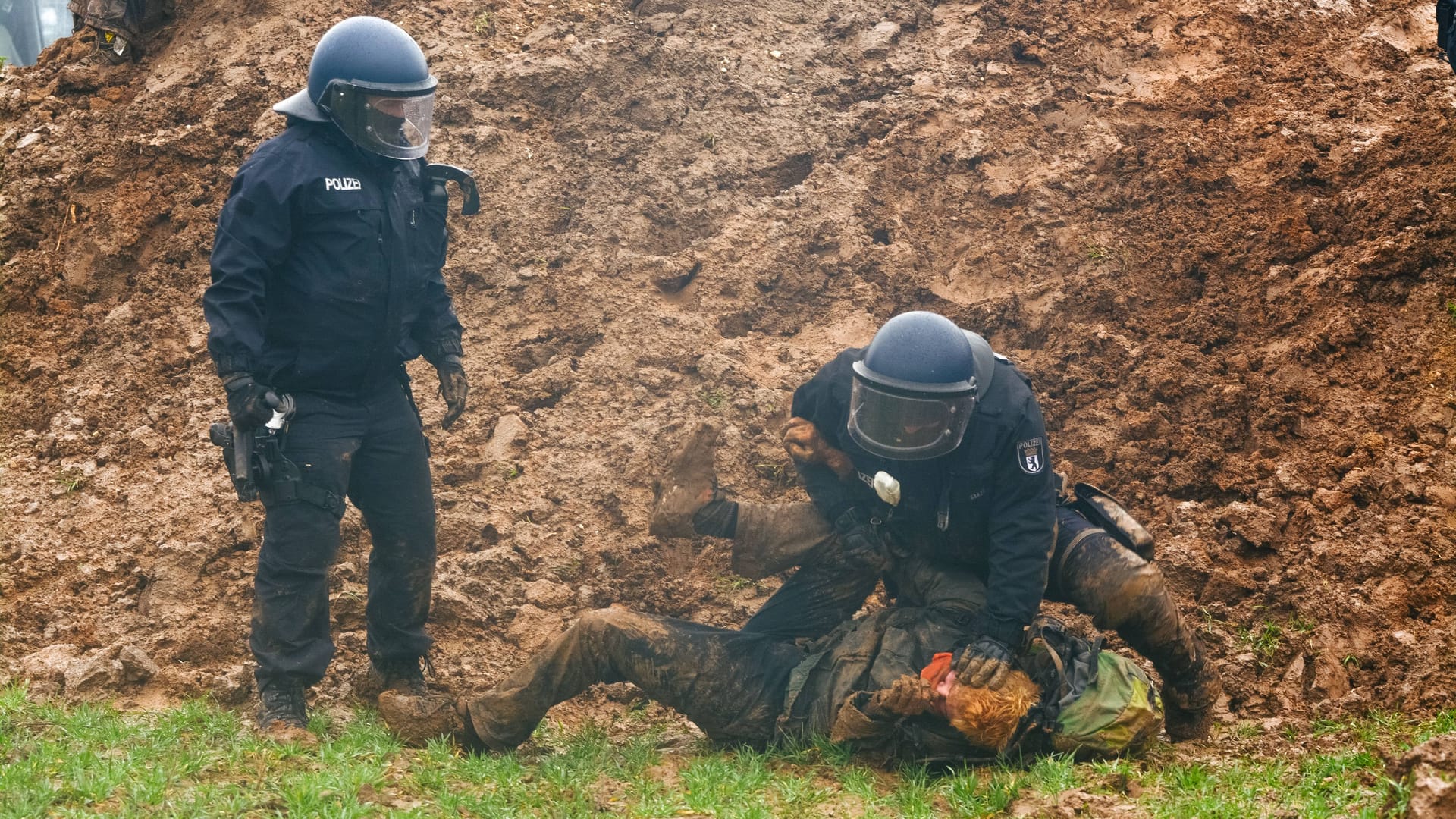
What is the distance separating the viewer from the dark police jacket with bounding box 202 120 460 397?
455 centimetres

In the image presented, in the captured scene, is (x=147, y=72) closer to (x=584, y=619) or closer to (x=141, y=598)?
(x=141, y=598)

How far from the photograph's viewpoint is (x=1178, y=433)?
6.26m

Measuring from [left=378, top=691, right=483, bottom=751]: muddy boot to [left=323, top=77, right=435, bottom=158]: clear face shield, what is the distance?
2.18 metres

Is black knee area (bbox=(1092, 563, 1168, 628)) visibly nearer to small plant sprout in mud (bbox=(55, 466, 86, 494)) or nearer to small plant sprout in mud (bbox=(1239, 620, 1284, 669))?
small plant sprout in mud (bbox=(1239, 620, 1284, 669))

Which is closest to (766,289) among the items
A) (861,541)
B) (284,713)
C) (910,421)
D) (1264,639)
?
(861,541)

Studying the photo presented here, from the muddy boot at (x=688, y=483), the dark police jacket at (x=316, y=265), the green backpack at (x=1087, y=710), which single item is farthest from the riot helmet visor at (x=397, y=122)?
the green backpack at (x=1087, y=710)

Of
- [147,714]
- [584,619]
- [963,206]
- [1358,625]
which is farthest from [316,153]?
[1358,625]

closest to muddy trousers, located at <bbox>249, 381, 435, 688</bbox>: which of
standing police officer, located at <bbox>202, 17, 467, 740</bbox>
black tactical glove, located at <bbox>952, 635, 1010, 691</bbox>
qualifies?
standing police officer, located at <bbox>202, 17, 467, 740</bbox>

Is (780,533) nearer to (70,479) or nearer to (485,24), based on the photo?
(70,479)

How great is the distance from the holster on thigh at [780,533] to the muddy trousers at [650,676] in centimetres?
53

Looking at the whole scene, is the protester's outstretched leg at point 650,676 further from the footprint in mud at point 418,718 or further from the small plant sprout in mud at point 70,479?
the small plant sprout in mud at point 70,479

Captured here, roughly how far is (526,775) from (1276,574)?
11.2ft

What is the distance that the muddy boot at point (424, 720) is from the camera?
4.84m

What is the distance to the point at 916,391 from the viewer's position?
14.7 ft
